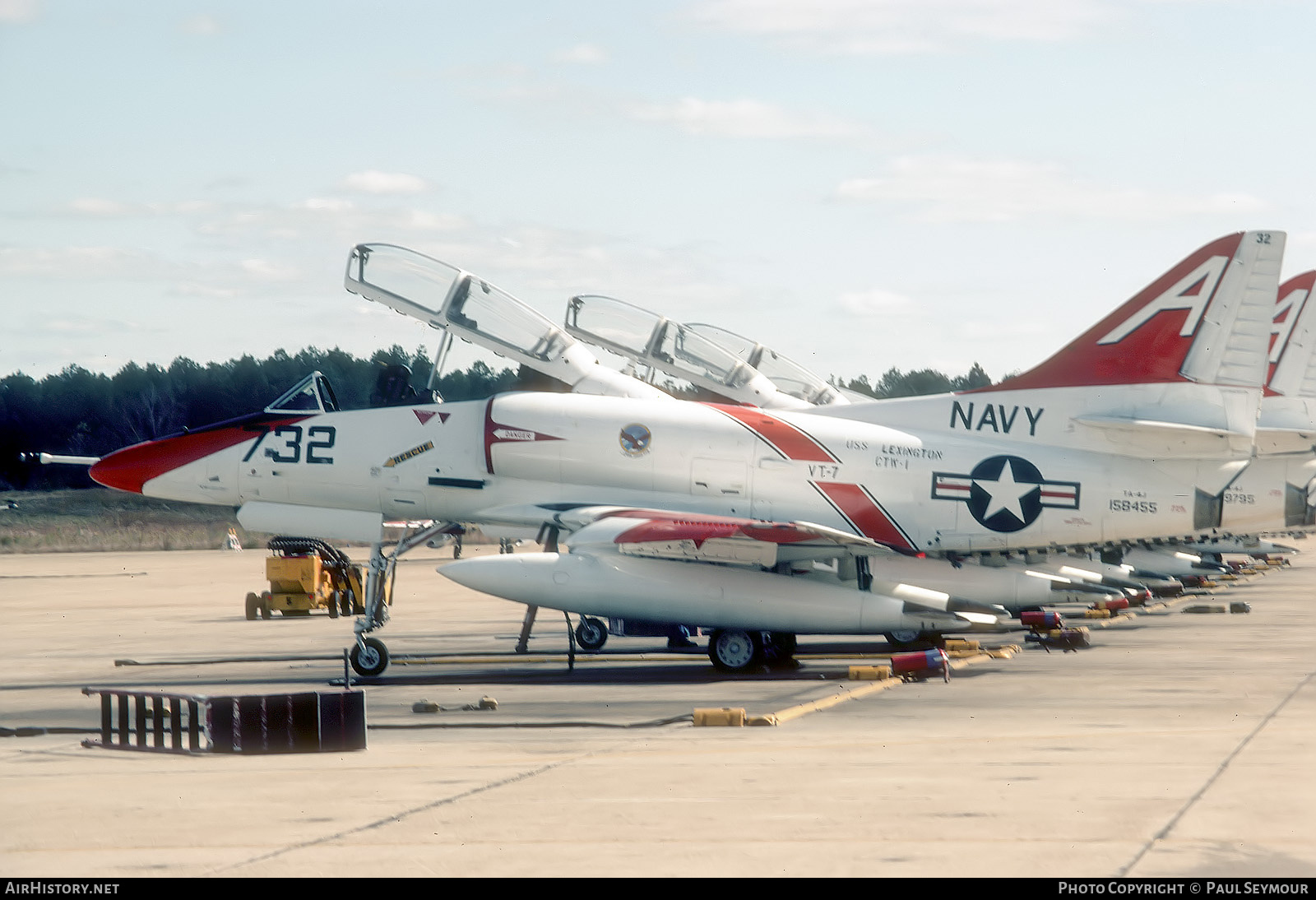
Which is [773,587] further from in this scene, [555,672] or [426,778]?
[426,778]

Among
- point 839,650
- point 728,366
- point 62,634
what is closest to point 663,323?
point 728,366

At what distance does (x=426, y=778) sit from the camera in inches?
362

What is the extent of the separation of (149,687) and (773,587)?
23.4ft

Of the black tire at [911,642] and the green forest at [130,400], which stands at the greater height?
the green forest at [130,400]

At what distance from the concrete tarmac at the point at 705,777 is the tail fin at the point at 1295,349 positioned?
41.1ft

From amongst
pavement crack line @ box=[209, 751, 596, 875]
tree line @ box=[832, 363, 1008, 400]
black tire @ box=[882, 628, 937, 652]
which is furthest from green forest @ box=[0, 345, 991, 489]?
pavement crack line @ box=[209, 751, 596, 875]

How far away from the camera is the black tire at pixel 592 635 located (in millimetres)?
19938

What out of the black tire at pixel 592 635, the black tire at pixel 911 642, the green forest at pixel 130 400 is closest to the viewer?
the black tire at pixel 911 642

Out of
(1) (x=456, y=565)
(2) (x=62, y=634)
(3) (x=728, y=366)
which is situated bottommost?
(2) (x=62, y=634)

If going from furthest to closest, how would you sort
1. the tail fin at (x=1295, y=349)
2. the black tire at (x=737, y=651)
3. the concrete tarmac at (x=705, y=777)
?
1. the tail fin at (x=1295, y=349)
2. the black tire at (x=737, y=651)
3. the concrete tarmac at (x=705, y=777)

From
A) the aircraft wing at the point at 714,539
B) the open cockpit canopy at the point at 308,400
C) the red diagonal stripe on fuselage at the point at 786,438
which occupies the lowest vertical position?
the aircraft wing at the point at 714,539

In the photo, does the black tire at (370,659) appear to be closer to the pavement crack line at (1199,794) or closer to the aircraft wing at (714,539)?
the aircraft wing at (714,539)

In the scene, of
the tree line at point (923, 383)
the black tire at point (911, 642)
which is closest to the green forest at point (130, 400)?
the tree line at point (923, 383)
